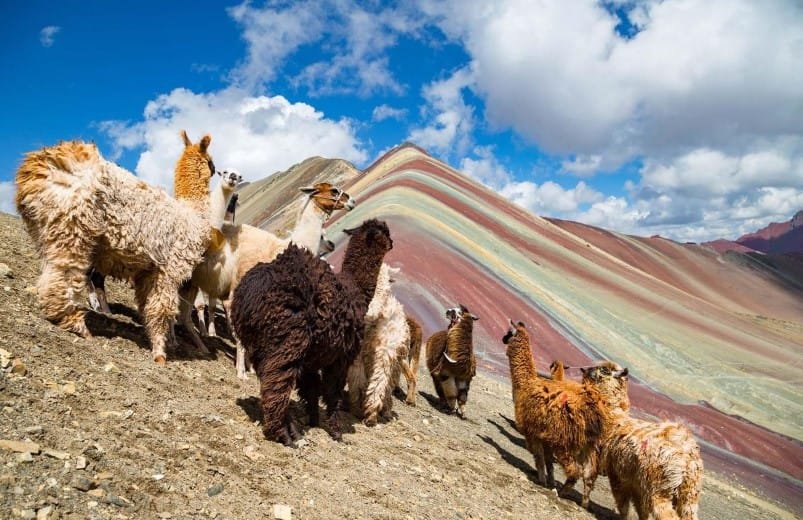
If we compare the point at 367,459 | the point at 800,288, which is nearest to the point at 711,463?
the point at 367,459

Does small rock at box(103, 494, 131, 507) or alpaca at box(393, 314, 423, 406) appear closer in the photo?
small rock at box(103, 494, 131, 507)

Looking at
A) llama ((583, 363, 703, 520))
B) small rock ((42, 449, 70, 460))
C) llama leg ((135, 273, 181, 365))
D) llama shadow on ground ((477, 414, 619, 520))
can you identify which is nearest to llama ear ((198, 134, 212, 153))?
llama leg ((135, 273, 181, 365))

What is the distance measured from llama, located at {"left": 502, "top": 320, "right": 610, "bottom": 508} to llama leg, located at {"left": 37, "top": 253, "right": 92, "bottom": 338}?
16.1 ft

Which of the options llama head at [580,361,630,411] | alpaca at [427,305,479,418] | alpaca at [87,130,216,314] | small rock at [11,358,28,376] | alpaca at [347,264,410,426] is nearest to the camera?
small rock at [11,358,28,376]

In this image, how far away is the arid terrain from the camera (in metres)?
2.52

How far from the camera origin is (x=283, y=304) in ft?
13.5

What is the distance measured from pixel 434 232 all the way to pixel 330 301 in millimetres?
13455

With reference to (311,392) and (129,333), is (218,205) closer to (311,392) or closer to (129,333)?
(129,333)

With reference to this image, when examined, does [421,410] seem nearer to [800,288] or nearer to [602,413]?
[602,413]

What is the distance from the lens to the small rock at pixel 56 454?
2535mm

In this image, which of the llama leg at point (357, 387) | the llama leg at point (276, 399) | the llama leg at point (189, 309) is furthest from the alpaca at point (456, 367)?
the llama leg at point (276, 399)

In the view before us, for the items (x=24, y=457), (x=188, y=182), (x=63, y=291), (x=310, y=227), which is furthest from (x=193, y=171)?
(x=24, y=457)

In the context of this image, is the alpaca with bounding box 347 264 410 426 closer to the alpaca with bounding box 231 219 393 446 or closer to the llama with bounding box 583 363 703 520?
the alpaca with bounding box 231 219 393 446

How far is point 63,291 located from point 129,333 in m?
1.08
